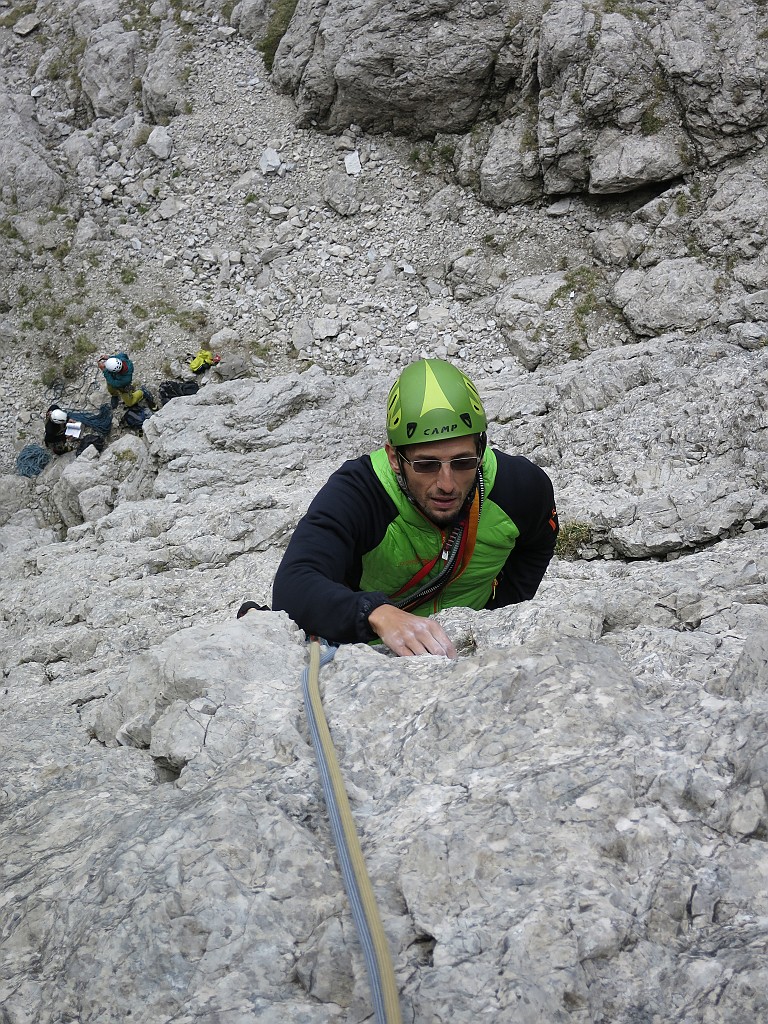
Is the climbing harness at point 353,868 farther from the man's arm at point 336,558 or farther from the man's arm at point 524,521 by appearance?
the man's arm at point 524,521

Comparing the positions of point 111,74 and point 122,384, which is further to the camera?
point 111,74

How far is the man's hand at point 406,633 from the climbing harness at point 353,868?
0.36 metres

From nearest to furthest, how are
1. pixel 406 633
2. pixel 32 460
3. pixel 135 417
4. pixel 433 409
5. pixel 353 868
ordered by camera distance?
1. pixel 353 868
2. pixel 406 633
3. pixel 433 409
4. pixel 32 460
5. pixel 135 417

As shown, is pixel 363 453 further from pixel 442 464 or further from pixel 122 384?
pixel 442 464

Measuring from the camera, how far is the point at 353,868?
2.28 m

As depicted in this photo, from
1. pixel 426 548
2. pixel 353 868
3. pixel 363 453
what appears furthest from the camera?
pixel 363 453

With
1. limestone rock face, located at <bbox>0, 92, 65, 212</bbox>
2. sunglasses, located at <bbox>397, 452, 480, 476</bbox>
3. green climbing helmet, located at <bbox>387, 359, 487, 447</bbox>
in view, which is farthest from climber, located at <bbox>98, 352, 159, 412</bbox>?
sunglasses, located at <bbox>397, 452, 480, 476</bbox>

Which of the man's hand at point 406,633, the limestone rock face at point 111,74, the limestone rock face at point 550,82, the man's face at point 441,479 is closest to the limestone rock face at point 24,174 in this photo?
the limestone rock face at point 111,74

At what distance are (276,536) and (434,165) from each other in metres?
13.4

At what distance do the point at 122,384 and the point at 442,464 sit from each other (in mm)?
13917

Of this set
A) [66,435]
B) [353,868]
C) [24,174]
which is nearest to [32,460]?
[66,435]

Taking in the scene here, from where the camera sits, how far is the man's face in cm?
379

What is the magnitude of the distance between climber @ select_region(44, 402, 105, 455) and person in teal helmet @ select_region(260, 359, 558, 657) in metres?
12.8

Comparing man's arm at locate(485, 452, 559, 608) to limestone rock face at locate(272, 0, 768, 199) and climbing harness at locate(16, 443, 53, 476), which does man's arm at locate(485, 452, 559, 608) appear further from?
limestone rock face at locate(272, 0, 768, 199)
